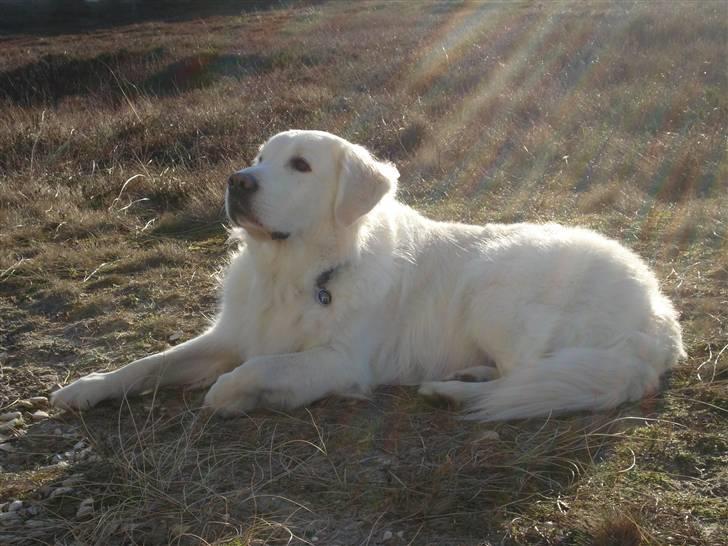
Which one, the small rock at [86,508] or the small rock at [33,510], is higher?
the small rock at [86,508]

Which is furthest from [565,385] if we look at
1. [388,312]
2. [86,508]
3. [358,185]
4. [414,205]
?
[414,205]

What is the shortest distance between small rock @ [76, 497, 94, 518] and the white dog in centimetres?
76

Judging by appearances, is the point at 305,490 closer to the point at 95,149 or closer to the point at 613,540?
the point at 613,540

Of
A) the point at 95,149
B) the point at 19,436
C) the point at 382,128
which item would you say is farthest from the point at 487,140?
the point at 19,436

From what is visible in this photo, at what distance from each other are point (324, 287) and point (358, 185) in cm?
48

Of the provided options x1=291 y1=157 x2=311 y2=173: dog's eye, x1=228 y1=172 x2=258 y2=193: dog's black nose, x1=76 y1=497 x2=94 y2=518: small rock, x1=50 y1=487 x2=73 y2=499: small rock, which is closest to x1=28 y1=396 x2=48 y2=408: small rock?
x1=50 y1=487 x2=73 y2=499: small rock

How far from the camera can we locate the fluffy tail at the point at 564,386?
3.21 metres

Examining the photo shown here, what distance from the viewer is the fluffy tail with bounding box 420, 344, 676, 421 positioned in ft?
10.5

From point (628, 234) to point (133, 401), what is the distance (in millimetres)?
3727

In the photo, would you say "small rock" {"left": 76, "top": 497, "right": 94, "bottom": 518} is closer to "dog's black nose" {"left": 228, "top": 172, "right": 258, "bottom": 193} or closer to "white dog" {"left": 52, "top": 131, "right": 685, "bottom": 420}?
"white dog" {"left": 52, "top": 131, "right": 685, "bottom": 420}

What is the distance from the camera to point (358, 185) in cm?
364

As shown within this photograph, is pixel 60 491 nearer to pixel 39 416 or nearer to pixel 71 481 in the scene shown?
pixel 71 481

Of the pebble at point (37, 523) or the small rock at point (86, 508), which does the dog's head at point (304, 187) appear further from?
the pebble at point (37, 523)

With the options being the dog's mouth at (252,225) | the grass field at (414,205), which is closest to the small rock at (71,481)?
the grass field at (414,205)
